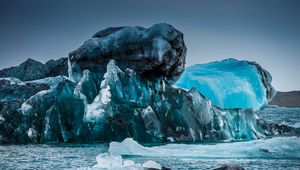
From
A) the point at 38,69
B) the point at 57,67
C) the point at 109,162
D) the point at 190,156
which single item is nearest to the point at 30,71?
the point at 38,69

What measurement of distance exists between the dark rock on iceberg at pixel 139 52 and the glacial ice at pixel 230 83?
9.51 metres

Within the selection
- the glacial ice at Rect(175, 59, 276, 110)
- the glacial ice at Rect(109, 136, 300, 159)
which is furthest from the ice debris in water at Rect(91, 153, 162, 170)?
the glacial ice at Rect(175, 59, 276, 110)

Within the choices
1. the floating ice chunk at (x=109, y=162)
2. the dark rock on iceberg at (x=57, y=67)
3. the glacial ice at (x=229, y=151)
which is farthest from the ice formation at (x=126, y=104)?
the dark rock on iceberg at (x=57, y=67)

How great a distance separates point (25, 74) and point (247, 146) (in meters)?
24.7

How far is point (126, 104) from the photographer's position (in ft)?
64.4

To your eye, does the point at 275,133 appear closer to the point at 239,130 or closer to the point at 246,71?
the point at 239,130

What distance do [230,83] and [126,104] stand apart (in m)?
14.8

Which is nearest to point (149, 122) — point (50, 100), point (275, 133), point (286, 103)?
point (50, 100)

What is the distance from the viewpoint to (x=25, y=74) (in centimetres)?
3497

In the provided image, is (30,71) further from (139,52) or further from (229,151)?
(229,151)

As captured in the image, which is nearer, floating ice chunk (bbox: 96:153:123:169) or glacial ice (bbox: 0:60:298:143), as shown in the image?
floating ice chunk (bbox: 96:153:123:169)

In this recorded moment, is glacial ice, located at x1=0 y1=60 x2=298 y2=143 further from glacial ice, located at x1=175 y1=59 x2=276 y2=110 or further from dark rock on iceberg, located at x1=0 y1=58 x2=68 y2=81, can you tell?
dark rock on iceberg, located at x1=0 y1=58 x2=68 y2=81

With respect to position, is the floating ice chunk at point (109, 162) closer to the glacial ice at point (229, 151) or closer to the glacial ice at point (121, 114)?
the glacial ice at point (229, 151)

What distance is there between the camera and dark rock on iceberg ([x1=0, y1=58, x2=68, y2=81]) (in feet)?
114
